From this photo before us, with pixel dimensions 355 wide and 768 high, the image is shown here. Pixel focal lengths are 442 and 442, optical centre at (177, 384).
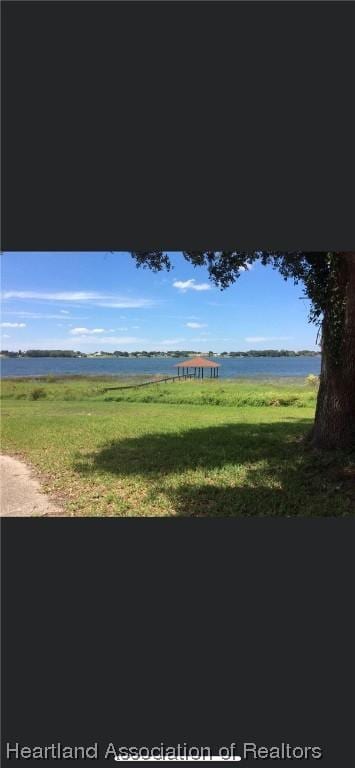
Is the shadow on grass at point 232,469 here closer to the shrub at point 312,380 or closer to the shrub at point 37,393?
the shrub at point 312,380

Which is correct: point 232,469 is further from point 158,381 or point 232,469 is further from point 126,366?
point 126,366

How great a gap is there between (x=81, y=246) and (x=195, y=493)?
1.96 metres

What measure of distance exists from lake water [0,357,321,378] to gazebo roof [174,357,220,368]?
0.06 m

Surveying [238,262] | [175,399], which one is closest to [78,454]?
[175,399]

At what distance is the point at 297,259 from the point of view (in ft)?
10.2

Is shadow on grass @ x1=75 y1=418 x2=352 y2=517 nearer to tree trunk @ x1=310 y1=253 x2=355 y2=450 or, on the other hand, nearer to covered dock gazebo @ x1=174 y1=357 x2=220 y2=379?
tree trunk @ x1=310 y1=253 x2=355 y2=450

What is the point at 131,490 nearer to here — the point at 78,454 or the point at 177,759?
the point at 78,454

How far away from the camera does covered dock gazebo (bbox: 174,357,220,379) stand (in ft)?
11.8

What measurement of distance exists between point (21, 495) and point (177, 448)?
1599mm

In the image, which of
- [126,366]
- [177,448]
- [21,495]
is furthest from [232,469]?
[21,495]

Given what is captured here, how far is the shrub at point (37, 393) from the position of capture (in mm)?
4582

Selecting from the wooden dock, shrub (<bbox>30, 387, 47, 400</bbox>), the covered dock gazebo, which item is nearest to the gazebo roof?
the covered dock gazebo

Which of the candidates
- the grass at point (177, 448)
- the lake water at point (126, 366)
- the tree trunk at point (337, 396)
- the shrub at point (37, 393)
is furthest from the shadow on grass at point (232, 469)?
the shrub at point (37, 393)

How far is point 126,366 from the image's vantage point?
11.6 feet
